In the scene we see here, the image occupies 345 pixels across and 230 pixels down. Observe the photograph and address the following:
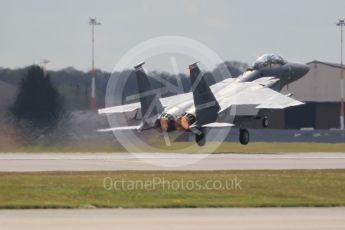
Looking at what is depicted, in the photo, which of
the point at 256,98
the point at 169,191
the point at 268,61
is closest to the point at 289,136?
the point at 268,61

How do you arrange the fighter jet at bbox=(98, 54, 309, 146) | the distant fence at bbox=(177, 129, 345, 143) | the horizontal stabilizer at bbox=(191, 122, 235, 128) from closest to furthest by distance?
the horizontal stabilizer at bbox=(191, 122, 235, 128), the fighter jet at bbox=(98, 54, 309, 146), the distant fence at bbox=(177, 129, 345, 143)

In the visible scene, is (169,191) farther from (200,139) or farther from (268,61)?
(268,61)

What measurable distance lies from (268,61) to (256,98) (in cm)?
487

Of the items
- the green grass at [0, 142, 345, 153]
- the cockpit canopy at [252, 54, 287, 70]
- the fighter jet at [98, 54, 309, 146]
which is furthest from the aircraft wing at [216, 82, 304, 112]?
the green grass at [0, 142, 345, 153]

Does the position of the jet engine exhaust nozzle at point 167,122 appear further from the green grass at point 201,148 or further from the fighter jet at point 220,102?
the green grass at point 201,148

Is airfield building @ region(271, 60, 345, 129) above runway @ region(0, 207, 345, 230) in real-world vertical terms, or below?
above

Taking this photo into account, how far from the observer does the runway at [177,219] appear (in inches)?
708

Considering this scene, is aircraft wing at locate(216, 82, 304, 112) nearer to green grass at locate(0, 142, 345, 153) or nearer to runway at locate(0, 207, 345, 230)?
green grass at locate(0, 142, 345, 153)

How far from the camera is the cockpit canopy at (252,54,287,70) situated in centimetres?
5964

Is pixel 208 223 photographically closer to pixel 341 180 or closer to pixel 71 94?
pixel 341 180

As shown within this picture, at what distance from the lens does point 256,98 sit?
5569 cm

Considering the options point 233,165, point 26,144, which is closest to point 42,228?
point 233,165

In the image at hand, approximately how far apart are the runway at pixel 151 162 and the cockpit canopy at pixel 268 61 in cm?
1278

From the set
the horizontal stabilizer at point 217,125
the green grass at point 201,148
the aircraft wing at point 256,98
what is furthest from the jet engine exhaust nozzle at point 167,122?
the aircraft wing at point 256,98
